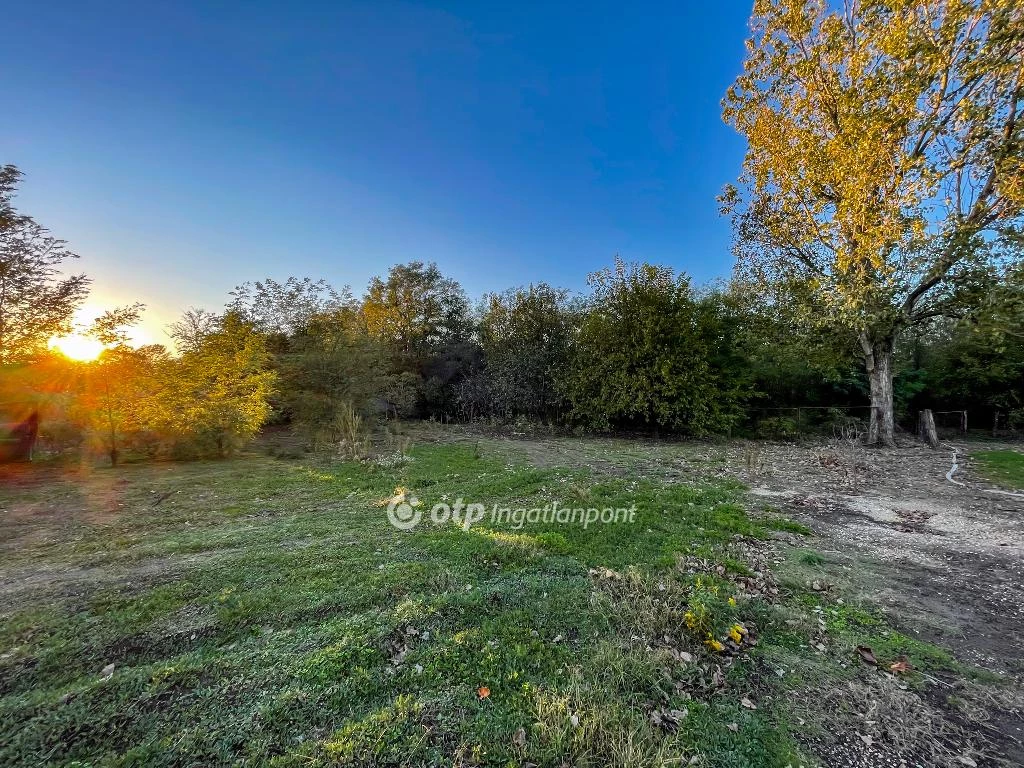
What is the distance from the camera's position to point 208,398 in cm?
1163

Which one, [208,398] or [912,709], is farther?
[208,398]

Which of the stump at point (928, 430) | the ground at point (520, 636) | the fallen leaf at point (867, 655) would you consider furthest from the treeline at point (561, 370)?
the fallen leaf at point (867, 655)

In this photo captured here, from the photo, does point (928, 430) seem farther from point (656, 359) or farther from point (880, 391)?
point (656, 359)

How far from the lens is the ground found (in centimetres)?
215

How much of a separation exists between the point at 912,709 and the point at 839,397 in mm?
20787

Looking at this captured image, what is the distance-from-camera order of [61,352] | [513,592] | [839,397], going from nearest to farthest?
1. [513,592]
2. [61,352]
3. [839,397]

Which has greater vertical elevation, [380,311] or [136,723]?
[380,311]

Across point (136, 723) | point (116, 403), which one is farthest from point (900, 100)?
point (116, 403)

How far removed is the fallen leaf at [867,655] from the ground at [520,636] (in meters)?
0.08

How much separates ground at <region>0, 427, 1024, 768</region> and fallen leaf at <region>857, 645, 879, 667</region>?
0.08m

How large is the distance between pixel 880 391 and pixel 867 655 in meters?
14.1

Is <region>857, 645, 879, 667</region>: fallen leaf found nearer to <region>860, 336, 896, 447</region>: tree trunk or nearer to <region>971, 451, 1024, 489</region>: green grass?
<region>971, 451, 1024, 489</region>: green grass

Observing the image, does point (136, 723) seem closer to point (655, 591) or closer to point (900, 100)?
point (655, 591)

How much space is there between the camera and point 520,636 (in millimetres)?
3027
